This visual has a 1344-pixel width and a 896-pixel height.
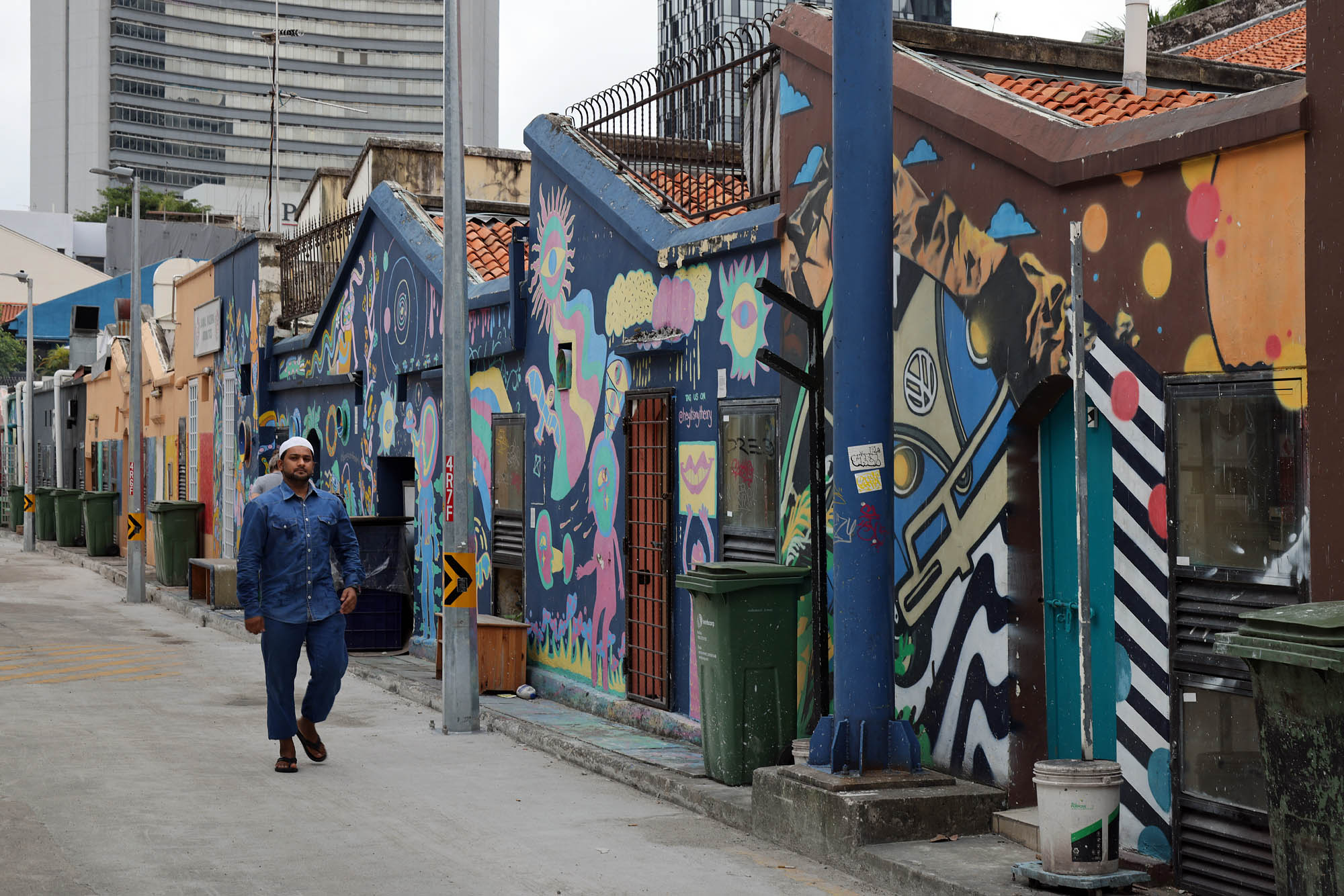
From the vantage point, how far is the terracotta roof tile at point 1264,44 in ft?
61.8

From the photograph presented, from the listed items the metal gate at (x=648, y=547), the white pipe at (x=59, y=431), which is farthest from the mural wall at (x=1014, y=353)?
the white pipe at (x=59, y=431)

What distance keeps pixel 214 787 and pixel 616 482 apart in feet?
12.8

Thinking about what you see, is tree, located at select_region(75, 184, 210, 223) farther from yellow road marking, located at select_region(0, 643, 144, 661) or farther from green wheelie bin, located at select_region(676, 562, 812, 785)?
green wheelie bin, located at select_region(676, 562, 812, 785)

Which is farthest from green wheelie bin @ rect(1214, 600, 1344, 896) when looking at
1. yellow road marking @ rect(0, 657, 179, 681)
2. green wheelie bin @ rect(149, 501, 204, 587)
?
green wheelie bin @ rect(149, 501, 204, 587)

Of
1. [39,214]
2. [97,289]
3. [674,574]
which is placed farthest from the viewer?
[39,214]

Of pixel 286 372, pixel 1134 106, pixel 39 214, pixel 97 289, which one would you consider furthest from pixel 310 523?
pixel 39 214

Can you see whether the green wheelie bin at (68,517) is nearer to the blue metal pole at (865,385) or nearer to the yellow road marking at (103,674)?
the yellow road marking at (103,674)

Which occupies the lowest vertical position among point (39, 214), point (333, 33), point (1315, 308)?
point (1315, 308)

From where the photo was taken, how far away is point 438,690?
12.4m

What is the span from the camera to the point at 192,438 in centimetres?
2738

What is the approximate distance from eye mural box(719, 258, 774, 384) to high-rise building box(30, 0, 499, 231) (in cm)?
12090

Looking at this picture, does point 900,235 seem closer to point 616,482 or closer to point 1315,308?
point 1315,308

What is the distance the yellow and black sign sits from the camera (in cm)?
1081

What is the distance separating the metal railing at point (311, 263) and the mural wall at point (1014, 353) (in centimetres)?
1222
